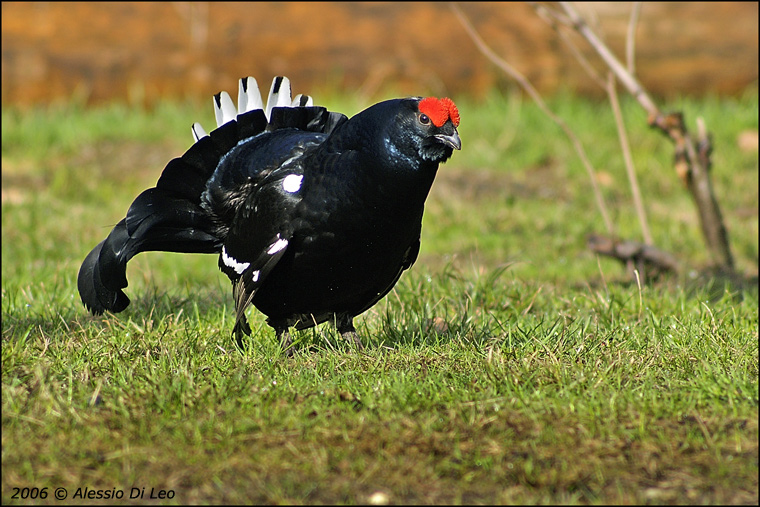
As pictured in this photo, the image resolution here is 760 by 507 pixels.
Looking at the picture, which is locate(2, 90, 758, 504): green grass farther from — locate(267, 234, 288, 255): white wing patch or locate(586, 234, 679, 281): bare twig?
locate(267, 234, 288, 255): white wing patch

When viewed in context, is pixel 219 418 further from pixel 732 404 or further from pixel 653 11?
pixel 653 11

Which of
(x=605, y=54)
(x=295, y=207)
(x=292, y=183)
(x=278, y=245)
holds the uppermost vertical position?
(x=605, y=54)

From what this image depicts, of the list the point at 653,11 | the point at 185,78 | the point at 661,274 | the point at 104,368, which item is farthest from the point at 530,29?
the point at 104,368

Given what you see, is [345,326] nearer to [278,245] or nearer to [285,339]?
[285,339]

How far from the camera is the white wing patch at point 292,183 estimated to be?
14.1 feet

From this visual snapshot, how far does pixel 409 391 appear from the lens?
141 inches

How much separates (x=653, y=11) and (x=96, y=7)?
538 cm

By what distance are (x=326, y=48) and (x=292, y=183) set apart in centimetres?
551

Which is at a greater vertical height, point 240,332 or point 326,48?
point 326,48

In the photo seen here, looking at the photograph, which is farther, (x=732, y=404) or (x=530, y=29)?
(x=530, y=29)

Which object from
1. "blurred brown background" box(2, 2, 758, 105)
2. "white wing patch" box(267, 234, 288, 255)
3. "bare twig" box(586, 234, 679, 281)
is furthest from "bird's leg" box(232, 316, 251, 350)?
"blurred brown background" box(2, 2, 758, 105)

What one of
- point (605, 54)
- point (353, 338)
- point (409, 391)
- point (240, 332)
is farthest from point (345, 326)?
point (605, 54)

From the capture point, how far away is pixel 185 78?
9633mm

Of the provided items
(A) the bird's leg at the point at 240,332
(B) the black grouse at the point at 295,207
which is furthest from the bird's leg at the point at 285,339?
(A) the bird's leg at the point at 240,332
